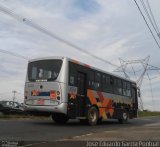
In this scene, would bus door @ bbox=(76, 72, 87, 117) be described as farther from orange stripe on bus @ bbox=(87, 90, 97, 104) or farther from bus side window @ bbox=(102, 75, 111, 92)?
bus side window @ bbox=(102, 75, 111, 92)

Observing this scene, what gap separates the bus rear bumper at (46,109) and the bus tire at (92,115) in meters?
2.42

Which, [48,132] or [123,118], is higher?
[123,118]

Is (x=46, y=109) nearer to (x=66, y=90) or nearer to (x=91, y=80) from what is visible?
(x=66, y=90)

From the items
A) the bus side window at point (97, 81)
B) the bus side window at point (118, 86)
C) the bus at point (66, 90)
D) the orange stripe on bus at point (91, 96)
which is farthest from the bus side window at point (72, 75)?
the bus side window at point (118, 86)

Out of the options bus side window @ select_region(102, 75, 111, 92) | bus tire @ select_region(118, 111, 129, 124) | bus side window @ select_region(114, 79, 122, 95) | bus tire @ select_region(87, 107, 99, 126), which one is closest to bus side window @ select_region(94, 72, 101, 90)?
bus side window @ select_region(102, 75, 111, 92)

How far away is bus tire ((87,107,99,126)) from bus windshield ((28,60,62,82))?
122 inches

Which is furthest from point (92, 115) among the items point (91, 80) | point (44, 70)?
point (44, 70)

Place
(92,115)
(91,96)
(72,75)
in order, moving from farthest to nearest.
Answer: (92,115), (91,96), (72,75)

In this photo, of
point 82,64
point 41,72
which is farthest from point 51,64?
point 82,64

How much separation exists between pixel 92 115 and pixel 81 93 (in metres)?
1.65

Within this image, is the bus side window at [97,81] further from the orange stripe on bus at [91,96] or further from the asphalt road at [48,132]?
the asphalt road at [48,132]

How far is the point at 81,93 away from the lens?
66.3ft

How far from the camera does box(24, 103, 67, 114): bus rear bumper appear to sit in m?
18.4

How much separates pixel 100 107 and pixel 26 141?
11.0m
